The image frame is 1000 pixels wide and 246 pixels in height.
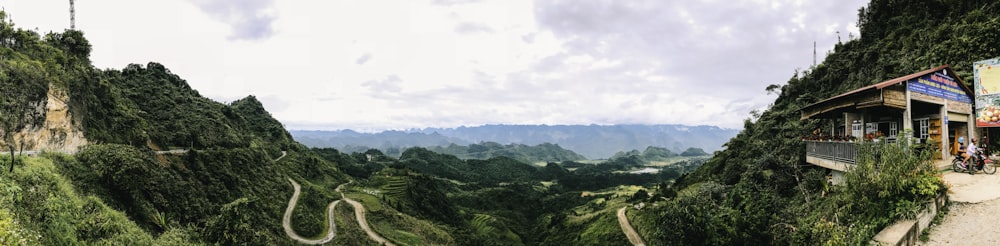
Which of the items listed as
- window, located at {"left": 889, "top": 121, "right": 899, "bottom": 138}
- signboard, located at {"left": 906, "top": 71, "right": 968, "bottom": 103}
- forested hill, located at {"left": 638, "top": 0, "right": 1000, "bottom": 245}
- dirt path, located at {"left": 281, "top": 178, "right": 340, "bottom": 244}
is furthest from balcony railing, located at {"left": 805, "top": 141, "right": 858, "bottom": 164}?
dirt path, located at {"left": 281, "top": 178, "right": 340, "bottom": 244}

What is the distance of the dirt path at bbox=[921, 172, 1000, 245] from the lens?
7.79 m

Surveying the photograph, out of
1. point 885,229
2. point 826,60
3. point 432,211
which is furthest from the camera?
point 432,211

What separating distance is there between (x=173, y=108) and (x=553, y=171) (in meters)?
135

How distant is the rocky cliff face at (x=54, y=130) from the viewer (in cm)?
2155

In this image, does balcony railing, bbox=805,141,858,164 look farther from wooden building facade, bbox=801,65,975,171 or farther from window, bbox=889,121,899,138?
window, bbox=889,121,899,138

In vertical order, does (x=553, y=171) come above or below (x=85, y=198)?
Answer: below

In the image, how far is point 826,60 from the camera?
3600 cm

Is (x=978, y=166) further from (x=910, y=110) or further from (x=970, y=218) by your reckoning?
(x=970, y=218)

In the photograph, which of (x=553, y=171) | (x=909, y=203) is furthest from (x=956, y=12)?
(x=553, y=171)

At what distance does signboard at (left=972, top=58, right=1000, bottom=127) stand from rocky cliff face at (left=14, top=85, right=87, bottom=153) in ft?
134

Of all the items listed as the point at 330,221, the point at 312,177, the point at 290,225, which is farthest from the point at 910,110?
the point at 312,177

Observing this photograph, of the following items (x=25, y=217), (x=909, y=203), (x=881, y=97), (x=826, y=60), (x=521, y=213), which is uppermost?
(x=826, y=60)

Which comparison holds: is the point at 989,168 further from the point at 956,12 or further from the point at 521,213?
the point at 521,213

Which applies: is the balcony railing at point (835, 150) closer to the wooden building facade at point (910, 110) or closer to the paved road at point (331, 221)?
the wooden building facade at point (910, 110)
